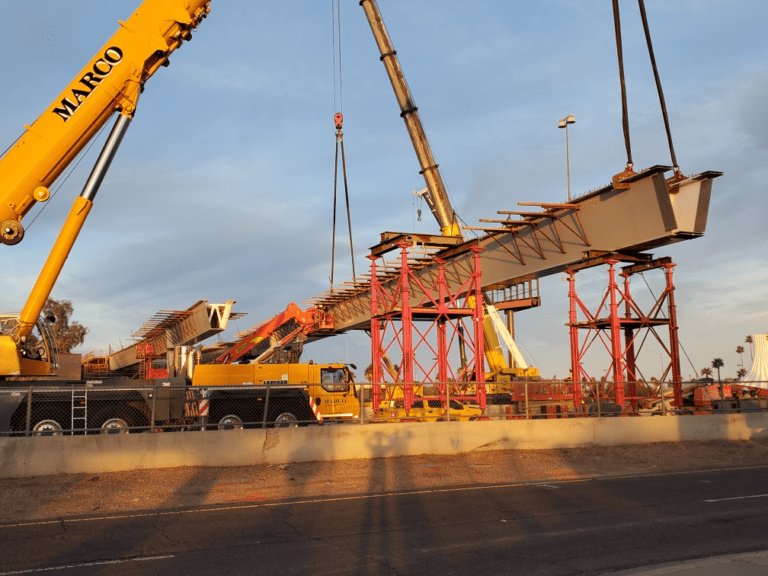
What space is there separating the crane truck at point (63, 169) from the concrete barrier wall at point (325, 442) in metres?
0.82

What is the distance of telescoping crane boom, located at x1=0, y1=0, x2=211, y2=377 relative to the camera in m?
16.8

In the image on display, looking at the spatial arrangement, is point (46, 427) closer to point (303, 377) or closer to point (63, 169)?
Answer: point (63, 169)

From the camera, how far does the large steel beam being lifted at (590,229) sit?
25.6m

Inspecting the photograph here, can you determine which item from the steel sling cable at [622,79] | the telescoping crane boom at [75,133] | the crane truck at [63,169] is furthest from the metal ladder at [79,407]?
the steel sling cable at [622,79]

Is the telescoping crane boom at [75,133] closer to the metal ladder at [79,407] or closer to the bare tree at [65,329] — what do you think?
the metal ladder at [79,407]

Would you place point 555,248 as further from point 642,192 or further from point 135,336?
point 135,336

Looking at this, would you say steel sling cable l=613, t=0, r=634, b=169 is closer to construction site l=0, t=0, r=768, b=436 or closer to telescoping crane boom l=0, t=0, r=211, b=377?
construction site l=0, t=0, r=768, b=436

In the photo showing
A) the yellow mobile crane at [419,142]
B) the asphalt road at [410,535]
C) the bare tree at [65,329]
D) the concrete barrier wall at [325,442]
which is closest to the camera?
the asphalt road at [410,535]

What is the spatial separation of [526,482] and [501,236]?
1838 centimetres

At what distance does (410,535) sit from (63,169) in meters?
12.8

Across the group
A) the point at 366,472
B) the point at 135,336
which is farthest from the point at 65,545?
the point at 135,336

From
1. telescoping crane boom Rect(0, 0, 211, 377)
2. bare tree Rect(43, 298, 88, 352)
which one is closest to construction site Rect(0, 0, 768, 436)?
telescoping crane boom Rect(0, 0, 211, 377)

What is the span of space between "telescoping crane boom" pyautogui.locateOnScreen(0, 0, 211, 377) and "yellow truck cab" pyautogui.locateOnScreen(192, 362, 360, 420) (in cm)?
929

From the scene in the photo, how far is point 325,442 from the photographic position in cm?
1855
